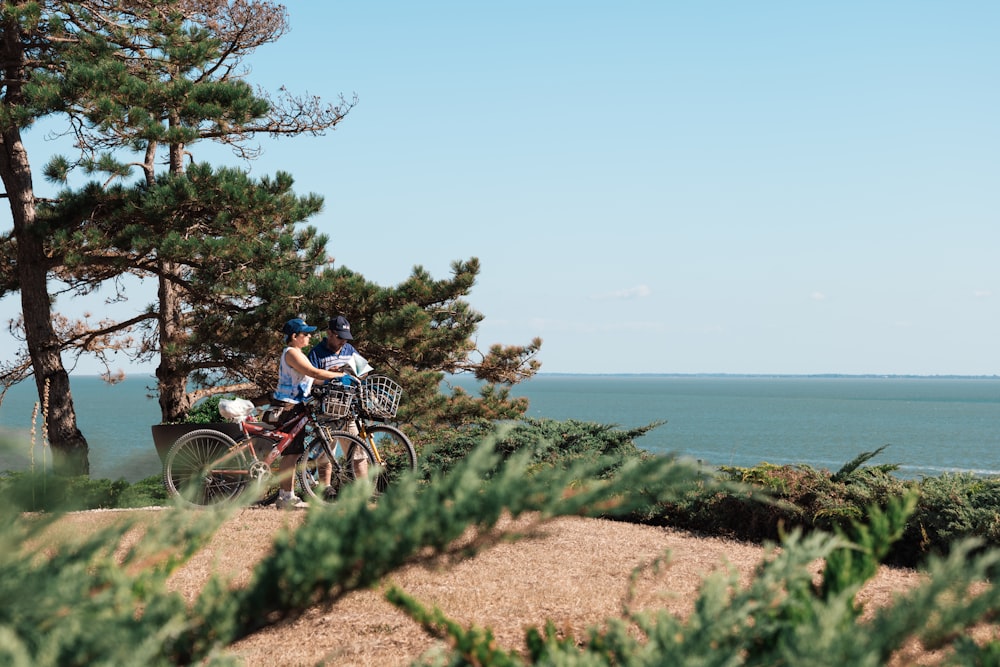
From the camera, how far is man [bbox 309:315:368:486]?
7.66m

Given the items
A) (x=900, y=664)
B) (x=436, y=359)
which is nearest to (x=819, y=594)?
(x=900, y=664)

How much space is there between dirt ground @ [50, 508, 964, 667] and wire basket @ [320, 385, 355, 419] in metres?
0.98

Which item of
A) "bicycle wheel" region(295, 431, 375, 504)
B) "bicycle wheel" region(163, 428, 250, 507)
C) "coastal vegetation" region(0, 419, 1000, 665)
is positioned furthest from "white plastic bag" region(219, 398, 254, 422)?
"coastal vegetation" region(0, 419, 1000, 665)

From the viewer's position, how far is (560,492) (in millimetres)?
1429

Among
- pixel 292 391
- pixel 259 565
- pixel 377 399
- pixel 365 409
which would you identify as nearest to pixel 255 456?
pixel 292 391

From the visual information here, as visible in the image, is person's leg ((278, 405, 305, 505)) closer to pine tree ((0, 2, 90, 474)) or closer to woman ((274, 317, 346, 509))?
woman ((274, 317, 346, 509))

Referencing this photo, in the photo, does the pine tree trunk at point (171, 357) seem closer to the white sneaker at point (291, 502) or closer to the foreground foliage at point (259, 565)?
the white sneaker at point (291, 502)

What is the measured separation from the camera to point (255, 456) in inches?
315

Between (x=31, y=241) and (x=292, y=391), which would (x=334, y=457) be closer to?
(x=292, y=391)

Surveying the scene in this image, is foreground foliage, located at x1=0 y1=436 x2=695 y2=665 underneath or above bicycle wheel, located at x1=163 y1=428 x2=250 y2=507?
above

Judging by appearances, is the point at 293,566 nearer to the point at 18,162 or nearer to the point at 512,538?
the point at 512,538

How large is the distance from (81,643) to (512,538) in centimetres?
67

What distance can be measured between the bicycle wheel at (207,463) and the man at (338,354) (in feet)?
3.12

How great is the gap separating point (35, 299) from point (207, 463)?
5980 millimetres
